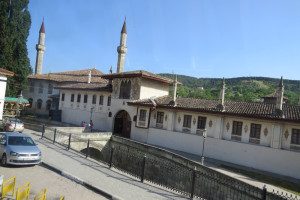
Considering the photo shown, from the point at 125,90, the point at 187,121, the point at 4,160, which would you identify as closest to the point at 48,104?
the point at 125,90

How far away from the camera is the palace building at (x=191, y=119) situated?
2241cm

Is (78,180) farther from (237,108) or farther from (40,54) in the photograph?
(40,54)

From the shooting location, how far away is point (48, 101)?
2009 inches

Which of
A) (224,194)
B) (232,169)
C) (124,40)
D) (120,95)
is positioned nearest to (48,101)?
(124,40)

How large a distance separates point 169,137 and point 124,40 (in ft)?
70.3

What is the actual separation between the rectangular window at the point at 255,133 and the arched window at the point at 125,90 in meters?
14.0

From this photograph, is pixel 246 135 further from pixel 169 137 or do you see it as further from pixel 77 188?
pixel 77 188

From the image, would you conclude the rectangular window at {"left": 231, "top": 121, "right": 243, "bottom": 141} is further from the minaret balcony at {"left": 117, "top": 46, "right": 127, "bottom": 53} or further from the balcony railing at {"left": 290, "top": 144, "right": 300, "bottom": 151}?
the minaret balcony at {"left": 117, "top": 46, "right": 127, "bottom": 53}

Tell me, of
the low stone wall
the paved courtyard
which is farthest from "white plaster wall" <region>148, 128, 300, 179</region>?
the paved courtyard

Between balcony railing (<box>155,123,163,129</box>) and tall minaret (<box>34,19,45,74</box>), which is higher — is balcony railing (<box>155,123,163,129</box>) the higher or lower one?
the lower one

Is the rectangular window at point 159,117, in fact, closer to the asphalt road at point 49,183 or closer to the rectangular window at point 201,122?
the rectangular window at point 201,122

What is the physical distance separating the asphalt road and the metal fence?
117 inches

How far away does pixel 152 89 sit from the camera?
34.1 meters

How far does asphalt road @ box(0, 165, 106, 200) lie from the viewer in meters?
11.5
